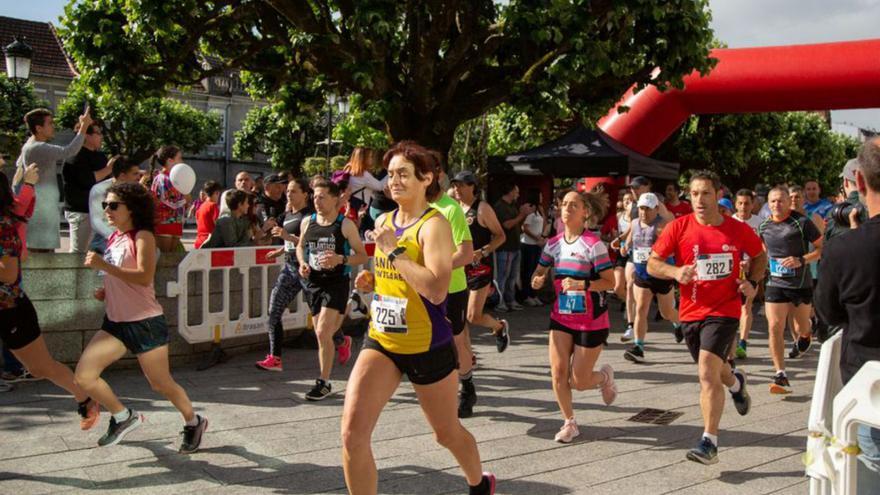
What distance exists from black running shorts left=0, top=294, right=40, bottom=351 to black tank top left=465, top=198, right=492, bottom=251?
12.6ft

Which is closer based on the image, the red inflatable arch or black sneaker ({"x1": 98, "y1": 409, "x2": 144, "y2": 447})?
black sneaker ({"x1": 98, "y1": 409, "x2": 144, "y2": 447})

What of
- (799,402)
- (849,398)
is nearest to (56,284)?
(799,402)

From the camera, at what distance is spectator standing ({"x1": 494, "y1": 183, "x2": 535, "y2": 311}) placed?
1314 centimetres

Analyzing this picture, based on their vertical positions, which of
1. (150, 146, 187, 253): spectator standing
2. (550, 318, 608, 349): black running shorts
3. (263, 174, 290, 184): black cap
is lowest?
(550, 318, 608, 349): black running shorts

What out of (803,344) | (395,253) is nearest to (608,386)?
(395,253)

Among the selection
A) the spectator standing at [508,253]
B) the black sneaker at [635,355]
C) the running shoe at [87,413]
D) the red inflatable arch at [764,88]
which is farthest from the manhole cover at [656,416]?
the red inflatable arch at [764,88]

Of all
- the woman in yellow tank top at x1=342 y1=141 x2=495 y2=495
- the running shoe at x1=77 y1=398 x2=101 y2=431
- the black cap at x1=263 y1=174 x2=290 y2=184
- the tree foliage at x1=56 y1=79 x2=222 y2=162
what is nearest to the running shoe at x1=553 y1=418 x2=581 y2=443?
the woman in yellow tank top at x1=342 y1=141 x2=495 y2=495

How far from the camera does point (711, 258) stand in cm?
545

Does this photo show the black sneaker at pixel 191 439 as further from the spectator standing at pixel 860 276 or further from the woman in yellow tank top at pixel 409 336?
the spectator standing at pixel 860 276

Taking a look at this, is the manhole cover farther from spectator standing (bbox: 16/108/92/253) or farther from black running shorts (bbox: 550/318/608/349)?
spectator standing (bbox: 16/108/92/253)

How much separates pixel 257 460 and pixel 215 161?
171 feet

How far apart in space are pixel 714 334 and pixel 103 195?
5528 mm

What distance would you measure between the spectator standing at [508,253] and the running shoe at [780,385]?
236 inches

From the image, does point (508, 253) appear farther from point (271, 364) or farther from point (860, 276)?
point (860, 276)
